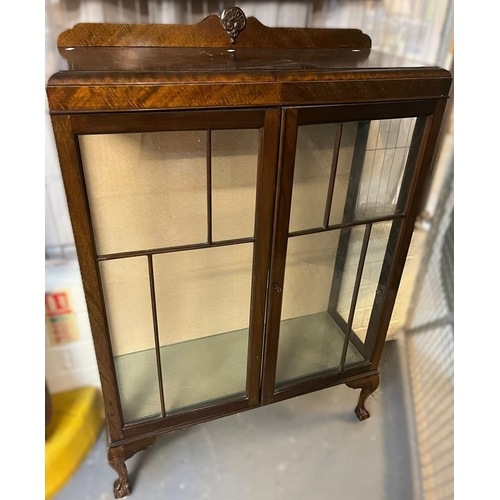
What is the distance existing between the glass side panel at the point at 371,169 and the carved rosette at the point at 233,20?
284mm

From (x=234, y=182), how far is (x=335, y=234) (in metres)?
0.27

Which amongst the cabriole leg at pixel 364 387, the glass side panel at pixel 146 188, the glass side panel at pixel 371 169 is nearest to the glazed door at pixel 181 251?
the glass side panel at pixel 146 188

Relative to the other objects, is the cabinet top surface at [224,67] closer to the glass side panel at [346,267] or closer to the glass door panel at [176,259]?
the glass door panel at [176,259]

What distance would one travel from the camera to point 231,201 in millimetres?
810

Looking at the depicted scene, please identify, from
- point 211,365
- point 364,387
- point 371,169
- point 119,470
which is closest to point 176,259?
point 211,365

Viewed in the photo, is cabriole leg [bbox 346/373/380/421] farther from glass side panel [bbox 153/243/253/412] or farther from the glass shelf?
glass side panel [bbox 153/243/253/412]

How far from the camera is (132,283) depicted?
0.84 metres

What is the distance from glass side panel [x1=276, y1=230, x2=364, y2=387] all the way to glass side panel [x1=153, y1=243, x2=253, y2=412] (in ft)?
0.35

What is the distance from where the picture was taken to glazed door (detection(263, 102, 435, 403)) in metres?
0.80

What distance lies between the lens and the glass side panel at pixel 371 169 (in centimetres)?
85

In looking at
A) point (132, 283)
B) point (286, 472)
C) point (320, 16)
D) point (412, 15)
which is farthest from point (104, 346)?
point (412, 15)

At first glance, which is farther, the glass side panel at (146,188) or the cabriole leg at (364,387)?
the cabriole leg at (364,387)

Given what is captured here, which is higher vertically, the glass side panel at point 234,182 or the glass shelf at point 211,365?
the glass side panel at point 234,182

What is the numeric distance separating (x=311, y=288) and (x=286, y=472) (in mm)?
517
